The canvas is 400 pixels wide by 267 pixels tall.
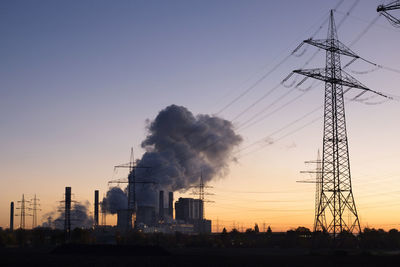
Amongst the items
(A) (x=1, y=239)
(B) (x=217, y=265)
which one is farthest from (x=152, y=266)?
(A) (x=1, y=239)

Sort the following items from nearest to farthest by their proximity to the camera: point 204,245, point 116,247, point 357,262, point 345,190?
point 357,262
point 345,190
point 116,247
point 204,245

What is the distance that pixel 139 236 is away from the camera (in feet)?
566

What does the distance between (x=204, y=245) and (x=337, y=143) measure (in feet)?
333

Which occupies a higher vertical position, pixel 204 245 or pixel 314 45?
pixel 314 45

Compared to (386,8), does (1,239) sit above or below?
below

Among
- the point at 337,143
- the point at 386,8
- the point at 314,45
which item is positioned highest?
the point at 314,45

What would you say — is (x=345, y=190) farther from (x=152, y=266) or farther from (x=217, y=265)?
(x=152, y=266)

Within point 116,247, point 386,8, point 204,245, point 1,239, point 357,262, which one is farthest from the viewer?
point 1,239

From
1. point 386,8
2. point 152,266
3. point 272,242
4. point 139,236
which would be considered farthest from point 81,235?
point 386,8

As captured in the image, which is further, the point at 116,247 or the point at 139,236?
the point at 139,236

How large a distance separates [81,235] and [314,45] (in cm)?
12310

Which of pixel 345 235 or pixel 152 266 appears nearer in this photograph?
pixel 152 266

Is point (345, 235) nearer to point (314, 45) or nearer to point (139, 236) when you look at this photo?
point (314, 45)

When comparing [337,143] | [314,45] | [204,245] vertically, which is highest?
[314,45]
